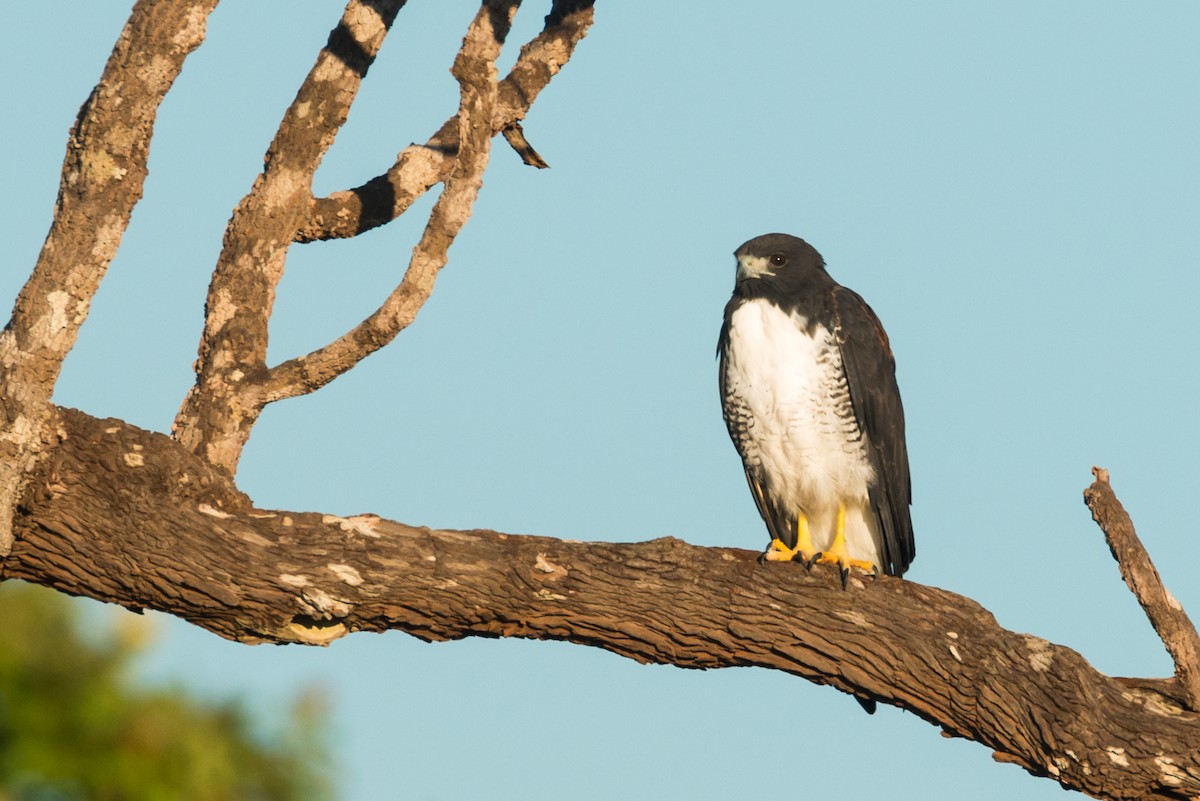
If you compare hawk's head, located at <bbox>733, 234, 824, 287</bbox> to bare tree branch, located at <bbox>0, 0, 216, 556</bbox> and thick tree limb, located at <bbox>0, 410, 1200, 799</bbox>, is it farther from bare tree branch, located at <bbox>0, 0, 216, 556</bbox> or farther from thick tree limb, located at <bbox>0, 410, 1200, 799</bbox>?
bare tree branch, located at <bbox>0, 0, 216, 556</bbox>

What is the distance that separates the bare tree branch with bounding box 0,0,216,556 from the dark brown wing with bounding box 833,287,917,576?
3200 mm

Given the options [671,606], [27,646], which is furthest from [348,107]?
[27,646]

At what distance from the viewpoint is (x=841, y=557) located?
18.4ft

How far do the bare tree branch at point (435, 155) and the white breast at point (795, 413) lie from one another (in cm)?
148

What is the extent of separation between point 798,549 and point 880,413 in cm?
74

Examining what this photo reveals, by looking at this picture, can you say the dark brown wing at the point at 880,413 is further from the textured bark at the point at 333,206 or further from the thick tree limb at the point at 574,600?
the textured bark at the point at 333,206

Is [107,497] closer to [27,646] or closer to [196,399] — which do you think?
[196,399]

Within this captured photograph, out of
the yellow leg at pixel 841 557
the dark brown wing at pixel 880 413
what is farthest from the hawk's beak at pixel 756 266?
the yellow leg at pixel 841 557

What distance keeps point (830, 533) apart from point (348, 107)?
2.99m

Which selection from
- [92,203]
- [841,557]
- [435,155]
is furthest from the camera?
[435,155]

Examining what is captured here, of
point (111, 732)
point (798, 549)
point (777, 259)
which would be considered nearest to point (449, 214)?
point (777, 259)

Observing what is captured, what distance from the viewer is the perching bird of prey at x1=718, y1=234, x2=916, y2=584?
6.64 meters

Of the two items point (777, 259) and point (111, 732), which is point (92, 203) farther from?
point (111, 732)

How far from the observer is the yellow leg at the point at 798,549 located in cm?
562
